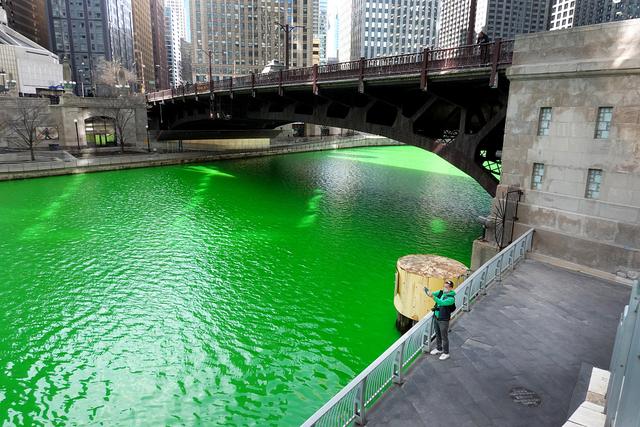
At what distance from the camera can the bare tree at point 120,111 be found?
63344mm

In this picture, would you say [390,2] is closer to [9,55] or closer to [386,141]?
[386,141]

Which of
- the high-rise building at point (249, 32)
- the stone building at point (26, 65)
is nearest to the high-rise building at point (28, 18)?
the stone building at point (26, 65)

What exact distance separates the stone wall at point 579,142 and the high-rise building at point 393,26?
16341 centimetres

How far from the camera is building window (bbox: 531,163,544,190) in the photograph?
631 inches

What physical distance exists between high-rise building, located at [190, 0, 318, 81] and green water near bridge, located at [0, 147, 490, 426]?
121787mm

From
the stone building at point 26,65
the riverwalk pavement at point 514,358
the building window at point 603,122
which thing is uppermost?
the stone building at point 26,65

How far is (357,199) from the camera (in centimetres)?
3712

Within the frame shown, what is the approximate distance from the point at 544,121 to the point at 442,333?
33.6ft

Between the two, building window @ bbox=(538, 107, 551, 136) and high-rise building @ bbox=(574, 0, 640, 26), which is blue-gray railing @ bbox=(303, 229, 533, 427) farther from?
high-rise building @ bbox=(574, 0, 640, 26)

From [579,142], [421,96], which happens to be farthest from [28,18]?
[579,142]

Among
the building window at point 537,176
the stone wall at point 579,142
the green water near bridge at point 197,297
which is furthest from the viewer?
the building window at point 537,176

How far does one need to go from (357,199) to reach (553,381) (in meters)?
28.6

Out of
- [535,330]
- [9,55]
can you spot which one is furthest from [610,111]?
[9,55]

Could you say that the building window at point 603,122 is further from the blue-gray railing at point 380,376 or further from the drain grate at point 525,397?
the drain grate at point 525,397
